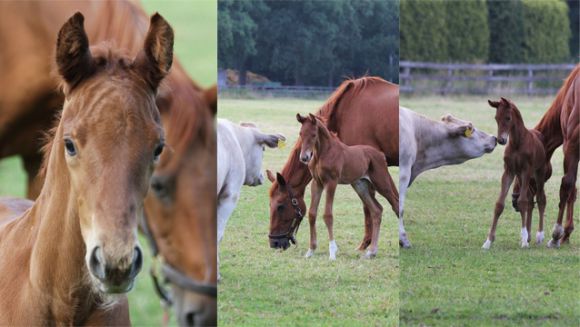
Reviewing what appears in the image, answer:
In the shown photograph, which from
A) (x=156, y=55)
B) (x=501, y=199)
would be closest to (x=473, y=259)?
(x=501, y=199)

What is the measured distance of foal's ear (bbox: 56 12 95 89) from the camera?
2.46 meters

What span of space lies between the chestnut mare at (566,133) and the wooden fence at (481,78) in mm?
59

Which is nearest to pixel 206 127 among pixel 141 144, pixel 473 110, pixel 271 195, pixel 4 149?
pixel 271 195

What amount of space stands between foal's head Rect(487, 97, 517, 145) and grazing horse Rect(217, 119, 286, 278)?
3.42 ft

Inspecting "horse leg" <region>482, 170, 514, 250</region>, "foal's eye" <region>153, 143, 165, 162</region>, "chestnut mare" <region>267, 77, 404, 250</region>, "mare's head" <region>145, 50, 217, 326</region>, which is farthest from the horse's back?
"foal's eye" <region>153, 143, 165, 162</region>

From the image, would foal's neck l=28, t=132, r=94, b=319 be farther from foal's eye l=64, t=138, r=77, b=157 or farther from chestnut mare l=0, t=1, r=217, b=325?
chestnut mare l=0, t=1, r=217, b=325

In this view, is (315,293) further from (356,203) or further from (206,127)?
(206,127)

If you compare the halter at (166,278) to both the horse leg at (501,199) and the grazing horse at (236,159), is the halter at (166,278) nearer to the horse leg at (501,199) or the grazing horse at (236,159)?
the grazing horse at (236,159)

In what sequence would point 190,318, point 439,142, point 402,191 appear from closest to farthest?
point 190,318
point 402,191
point 439,142

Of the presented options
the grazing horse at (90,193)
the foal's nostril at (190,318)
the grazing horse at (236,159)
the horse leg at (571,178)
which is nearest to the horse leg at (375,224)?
the grazing horse at (236,159)

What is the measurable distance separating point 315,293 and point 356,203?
42 cm

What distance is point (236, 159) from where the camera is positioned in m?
3.79

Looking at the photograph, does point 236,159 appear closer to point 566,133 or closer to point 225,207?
point 225,207

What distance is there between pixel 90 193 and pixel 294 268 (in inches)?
66.4
